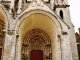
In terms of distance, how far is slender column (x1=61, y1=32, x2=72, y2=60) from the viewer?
977 cm

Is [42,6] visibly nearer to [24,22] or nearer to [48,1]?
[24,22]

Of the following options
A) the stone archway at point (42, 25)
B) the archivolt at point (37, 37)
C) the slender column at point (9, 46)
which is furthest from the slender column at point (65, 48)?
the slender column at point (9, 46)

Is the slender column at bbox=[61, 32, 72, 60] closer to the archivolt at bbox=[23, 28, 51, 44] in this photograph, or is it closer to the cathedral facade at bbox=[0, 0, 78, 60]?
the cathedral facade at bbox=[0, 0, 78, 60]

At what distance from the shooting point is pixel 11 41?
9.98m

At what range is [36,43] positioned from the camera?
1311cm

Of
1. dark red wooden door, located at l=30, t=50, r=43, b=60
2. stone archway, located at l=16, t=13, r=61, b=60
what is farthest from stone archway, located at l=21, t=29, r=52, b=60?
stone archway, located at l=16, t=13, r=61, b=60

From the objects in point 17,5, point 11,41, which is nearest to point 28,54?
point 11,41

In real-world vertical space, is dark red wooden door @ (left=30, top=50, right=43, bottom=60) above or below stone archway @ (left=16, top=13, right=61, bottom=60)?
below

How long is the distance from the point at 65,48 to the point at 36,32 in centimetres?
403

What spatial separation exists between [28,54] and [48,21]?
11.6 ft

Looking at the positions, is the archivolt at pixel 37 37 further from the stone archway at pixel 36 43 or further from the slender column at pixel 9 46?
the slender column at pixel 9 46

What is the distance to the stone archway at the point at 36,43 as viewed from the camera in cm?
1230

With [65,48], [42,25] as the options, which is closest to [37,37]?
[42,25]

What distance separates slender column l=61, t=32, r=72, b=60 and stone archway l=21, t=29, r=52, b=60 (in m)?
2.43
